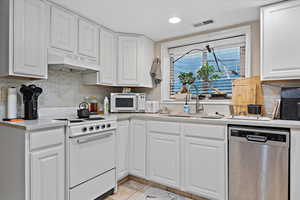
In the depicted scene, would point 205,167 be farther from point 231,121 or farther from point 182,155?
point 231,121

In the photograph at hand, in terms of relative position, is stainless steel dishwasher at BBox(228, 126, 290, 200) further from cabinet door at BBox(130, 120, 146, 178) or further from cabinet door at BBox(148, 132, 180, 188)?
cabinet door at BBox(130, 120, 146, 178)

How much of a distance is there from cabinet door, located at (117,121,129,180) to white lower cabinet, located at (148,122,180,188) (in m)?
0.33

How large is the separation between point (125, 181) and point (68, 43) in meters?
1.99

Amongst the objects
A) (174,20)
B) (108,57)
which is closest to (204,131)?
(174,20)

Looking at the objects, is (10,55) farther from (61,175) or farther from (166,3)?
(166,3)

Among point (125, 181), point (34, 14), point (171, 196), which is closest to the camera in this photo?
point (34, 14)

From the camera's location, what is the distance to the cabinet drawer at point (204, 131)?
6.02ft

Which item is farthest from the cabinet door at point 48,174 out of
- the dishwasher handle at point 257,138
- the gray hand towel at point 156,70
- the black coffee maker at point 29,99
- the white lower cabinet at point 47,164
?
the gray hand towel at point 156,70

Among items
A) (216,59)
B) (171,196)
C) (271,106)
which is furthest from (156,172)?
(216,59)

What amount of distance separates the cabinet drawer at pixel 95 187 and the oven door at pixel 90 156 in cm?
5

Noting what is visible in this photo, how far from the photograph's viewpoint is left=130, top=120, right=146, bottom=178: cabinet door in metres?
2.38

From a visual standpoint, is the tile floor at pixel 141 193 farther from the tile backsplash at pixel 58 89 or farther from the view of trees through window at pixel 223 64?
the view of trees through window at pixel 223 64

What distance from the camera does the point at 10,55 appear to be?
1.60m

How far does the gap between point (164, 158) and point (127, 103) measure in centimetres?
107
